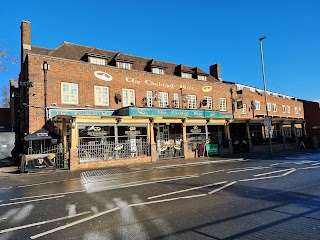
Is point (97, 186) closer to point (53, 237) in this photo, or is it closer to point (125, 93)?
point (53, 237)

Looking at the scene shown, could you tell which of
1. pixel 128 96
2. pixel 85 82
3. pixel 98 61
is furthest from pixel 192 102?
pixel 85 82

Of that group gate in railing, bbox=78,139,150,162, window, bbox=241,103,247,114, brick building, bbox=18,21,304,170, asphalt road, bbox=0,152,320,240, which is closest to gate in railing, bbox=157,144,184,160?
brick building, bbox=18,21,304,170

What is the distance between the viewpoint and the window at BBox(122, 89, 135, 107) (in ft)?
79.7

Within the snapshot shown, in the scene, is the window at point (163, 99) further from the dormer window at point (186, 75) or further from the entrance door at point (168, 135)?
the dormer window at point (186, 75)

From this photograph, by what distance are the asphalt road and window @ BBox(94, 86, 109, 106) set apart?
13.4 m

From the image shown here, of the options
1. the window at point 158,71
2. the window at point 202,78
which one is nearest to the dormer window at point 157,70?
the window at point 158,71

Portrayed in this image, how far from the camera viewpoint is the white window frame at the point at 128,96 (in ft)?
79.7

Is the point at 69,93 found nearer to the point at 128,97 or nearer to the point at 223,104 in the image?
the point at 128,97

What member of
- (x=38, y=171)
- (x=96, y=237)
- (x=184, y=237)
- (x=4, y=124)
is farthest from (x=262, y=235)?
(x=4, y=124)

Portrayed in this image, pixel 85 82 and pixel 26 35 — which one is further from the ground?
pixel 26 35

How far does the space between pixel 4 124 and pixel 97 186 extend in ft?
114

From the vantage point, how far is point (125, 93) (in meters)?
24.5

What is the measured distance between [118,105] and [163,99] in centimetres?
566

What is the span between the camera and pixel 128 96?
2458 cm
